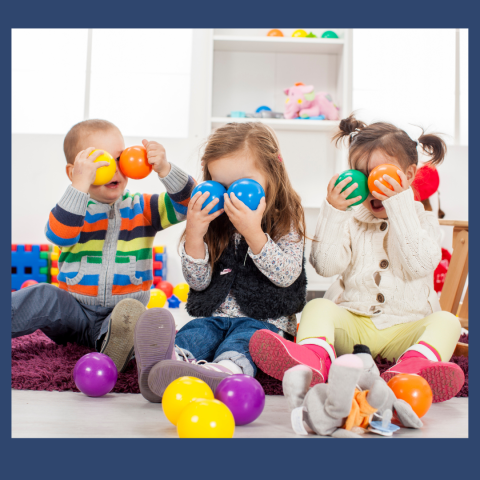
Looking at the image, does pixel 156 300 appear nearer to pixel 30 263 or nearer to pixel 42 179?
pixel 30 263

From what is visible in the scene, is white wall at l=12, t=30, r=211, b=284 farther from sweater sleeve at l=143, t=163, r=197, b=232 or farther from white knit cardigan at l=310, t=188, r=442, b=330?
white knit cardigan at l=310, t=188, r=442, b=330

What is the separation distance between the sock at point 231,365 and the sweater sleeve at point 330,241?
374mm

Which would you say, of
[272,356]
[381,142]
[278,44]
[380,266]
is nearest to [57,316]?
[272,356]

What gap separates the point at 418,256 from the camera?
1135 mm

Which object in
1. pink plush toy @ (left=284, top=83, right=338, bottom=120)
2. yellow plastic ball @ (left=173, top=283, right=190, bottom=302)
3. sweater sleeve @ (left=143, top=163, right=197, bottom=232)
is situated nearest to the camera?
sweater sleeve @ (left=143, top=163, right=197, bottom=232)

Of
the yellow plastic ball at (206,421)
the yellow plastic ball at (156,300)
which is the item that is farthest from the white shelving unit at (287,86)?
the yellow plastic ball at (206,421)

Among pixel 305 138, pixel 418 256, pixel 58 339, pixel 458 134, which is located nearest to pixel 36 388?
pixel 58 339

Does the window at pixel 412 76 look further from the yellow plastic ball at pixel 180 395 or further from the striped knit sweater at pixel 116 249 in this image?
the yellow plastic ball at pixel 180 395

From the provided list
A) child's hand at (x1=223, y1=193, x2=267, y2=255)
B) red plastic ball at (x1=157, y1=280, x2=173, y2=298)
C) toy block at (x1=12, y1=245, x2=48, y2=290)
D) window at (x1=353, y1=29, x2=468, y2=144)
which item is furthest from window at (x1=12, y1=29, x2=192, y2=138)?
child's hand at (x1=223, y1=193, x2=267, y2=255)

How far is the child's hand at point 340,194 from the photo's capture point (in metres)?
1.17

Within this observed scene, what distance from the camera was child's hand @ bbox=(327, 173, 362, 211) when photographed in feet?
3.84

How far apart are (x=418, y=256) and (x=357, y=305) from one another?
7.1 inches

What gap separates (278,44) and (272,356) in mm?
2368

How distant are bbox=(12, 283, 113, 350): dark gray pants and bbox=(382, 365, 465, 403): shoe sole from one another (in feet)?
2.26
